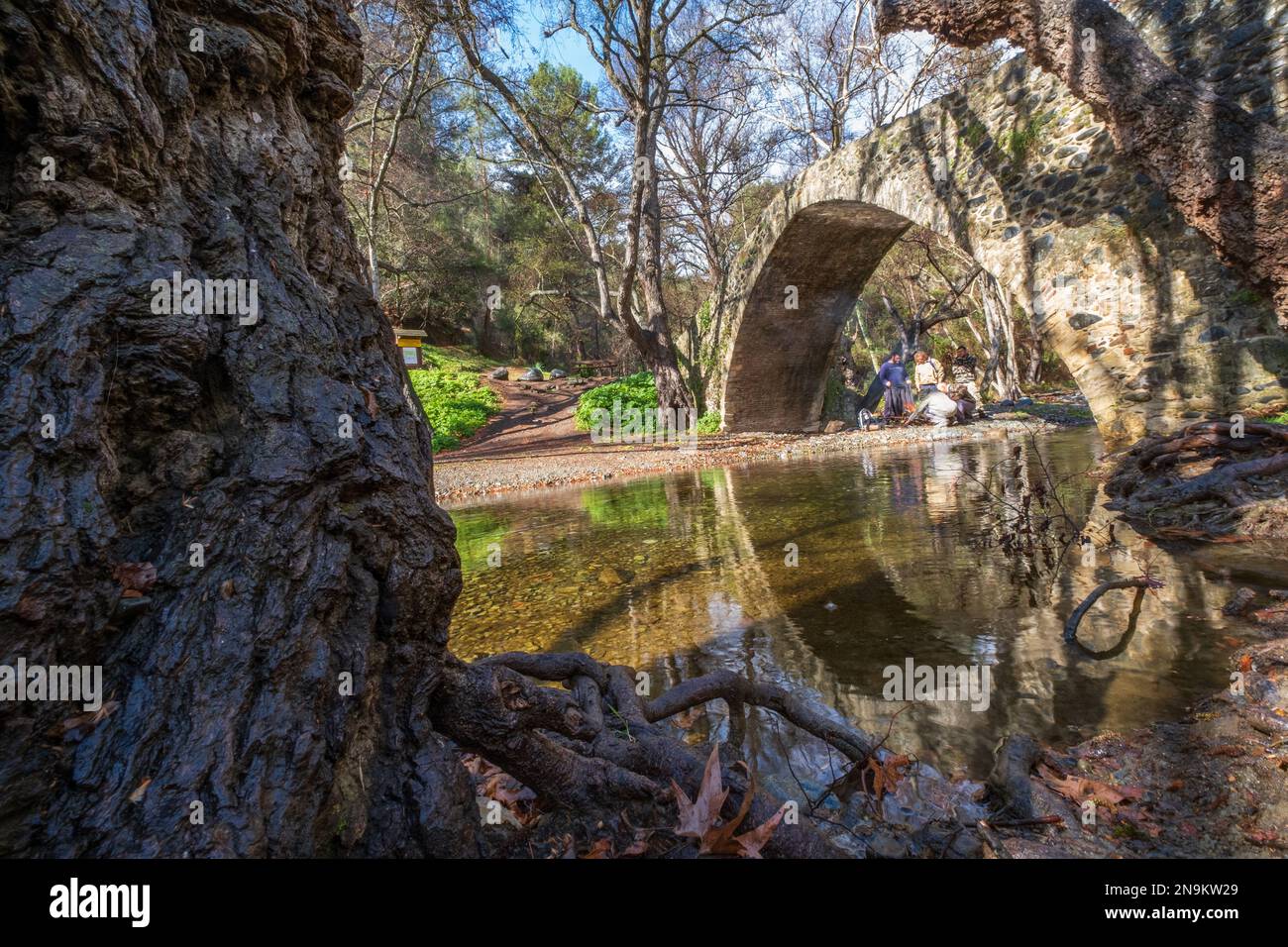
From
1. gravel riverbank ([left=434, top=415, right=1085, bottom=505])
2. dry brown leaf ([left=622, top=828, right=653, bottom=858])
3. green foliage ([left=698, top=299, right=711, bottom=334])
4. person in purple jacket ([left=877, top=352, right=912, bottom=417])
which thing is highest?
green foliage ([left=698, top=299, right=711, bottom=334])

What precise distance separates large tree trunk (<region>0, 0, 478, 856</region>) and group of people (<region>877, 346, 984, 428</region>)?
51.5 ft

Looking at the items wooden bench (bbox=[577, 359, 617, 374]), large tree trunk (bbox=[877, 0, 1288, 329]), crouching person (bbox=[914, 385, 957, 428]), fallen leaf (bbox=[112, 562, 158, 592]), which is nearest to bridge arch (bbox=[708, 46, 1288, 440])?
large tree trunk (bbox=[877, 0, 1288, 329])

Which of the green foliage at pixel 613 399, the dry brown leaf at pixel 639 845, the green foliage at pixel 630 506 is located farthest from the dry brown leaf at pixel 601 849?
the green foliage at pixel 613 399

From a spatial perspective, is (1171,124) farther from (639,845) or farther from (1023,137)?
(639,845)

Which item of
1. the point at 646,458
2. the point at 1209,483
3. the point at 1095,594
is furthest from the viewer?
the point at 646,458

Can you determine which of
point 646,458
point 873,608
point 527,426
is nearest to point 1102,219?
point 873,608

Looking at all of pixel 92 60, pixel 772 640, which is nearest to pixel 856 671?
pixel 772 640

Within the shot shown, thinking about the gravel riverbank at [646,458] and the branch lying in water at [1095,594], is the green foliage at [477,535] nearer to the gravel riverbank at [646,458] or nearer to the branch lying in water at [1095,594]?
the gravel riverbank at [646,458]

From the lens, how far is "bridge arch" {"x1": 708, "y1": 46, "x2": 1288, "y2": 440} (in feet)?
21.3

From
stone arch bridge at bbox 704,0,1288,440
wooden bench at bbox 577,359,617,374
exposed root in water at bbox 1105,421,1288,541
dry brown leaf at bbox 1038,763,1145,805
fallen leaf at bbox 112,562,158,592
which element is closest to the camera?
fallen leaf at bbox 112,562,158,592

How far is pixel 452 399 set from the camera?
20094 millimetres

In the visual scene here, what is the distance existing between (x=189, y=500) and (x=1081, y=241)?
9412mm

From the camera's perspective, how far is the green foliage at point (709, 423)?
17.1 meters

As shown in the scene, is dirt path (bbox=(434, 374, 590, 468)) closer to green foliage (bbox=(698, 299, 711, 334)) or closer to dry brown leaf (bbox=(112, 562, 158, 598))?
green foliage (bbox=(698, 299, 711, 334))
